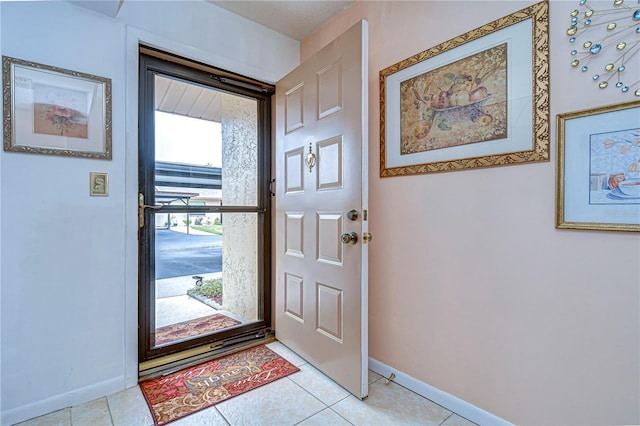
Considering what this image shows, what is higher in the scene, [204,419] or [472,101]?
[472,101]

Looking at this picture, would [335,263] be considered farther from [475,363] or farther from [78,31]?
[78,31]

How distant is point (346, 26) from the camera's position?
2.16 metres

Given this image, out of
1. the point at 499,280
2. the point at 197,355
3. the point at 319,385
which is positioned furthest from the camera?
the point at 197,355

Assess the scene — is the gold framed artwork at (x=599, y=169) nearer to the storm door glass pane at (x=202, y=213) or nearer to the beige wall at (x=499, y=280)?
the beige wall at (x=499, y=280)

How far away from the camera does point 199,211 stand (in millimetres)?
2199

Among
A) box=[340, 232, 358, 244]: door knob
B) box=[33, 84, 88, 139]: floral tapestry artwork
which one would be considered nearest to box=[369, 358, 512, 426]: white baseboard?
box=[340, 232, 358, 244]: door knob

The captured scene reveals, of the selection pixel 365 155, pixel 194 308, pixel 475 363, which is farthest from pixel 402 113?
pixel 194 308

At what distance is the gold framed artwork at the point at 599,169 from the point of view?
3.51 feet

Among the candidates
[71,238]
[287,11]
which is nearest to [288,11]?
[287,11]

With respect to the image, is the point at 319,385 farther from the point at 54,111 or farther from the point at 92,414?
the point at 54,111

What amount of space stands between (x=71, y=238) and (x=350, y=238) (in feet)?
5.05

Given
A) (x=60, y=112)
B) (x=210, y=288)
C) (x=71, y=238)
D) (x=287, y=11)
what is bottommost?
(x=210, y=288)

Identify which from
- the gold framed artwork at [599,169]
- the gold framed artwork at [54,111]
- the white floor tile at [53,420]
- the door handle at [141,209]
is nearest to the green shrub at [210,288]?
the door handle at [141,209]

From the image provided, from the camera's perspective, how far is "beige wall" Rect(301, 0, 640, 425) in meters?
1.13
